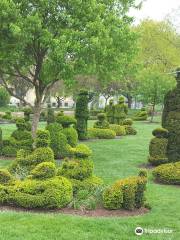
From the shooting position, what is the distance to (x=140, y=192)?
9656 millimetres

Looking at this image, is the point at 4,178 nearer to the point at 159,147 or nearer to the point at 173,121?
the point at 173,121

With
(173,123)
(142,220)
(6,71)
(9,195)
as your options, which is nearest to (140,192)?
(142,220)

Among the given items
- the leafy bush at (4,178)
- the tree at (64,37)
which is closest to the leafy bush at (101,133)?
the tree at (64,37)

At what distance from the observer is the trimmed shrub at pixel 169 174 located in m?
12.7

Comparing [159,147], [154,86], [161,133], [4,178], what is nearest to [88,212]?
[4,178]

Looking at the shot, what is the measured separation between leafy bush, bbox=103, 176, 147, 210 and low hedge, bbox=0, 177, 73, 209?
811 mm

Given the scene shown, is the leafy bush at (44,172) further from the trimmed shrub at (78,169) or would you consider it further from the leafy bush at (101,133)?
the leafy bush at (101,133)

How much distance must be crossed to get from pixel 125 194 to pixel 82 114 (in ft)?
47.9

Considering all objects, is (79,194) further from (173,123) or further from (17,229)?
(173,123)

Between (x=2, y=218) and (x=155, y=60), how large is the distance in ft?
162

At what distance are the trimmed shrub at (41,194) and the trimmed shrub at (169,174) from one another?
3.94m

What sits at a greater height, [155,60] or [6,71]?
[155,60]

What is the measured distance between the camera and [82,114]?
78.4 feet

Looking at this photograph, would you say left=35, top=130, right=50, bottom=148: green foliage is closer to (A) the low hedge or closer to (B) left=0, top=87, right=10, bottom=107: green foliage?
(A) the low hedge
